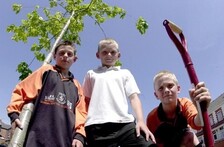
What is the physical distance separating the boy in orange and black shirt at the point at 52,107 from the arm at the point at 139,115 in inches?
24.5

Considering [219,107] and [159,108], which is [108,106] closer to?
[159,108]

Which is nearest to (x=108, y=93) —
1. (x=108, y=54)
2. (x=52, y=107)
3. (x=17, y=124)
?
(x=108, y=54)

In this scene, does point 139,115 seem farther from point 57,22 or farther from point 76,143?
point 57,22

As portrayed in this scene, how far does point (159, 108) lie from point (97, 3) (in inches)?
231

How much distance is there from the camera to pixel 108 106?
2.90m

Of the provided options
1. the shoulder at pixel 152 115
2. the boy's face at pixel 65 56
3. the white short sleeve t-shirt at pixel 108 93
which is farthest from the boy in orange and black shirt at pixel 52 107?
the shoulder at pixel 152 115

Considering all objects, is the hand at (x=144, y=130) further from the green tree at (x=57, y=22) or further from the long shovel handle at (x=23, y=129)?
the green tree at (x=57, y=22)

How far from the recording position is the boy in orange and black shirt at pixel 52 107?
8.31 ft

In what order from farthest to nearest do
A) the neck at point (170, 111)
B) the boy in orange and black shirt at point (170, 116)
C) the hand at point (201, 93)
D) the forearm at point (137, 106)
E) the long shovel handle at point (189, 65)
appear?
the neck at point (170, 111)
the forearm at point (137, 106)
the boy in orange and black shirt at point (170, 116)
the hand at point (201, 93)
the long shovel handle at point (189, 65)

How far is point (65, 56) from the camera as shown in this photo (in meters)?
3.32

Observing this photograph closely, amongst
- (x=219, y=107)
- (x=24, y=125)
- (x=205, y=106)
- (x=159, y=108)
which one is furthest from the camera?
(x=219, y=107)

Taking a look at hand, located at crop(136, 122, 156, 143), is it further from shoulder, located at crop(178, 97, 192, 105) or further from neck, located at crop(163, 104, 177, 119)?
shoulder, located at crop(178, 97, 192, 105)

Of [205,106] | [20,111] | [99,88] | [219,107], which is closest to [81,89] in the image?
[99,88]

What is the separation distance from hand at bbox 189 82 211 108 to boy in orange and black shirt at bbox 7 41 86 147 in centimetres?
140
